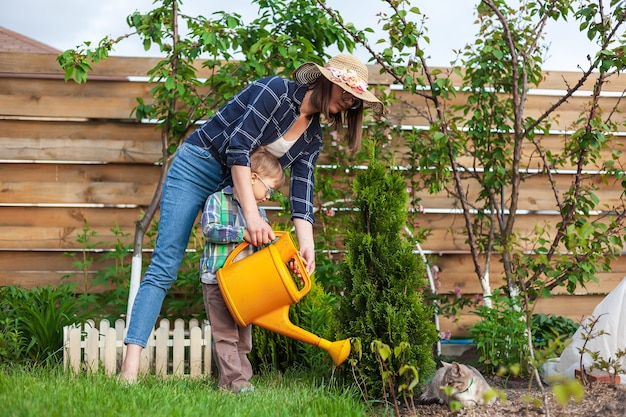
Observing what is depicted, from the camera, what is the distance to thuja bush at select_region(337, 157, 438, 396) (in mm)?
2945

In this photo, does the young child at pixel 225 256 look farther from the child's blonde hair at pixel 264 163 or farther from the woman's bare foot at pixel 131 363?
the woman's bare foot at pixel 131 363

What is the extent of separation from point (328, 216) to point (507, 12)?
5.49 feet

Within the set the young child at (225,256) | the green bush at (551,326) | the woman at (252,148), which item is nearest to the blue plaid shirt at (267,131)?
the woman at (252,148)

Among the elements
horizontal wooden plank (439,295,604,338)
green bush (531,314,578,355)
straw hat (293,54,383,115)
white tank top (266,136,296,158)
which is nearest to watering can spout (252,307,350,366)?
white tank top (266,136,296,158)

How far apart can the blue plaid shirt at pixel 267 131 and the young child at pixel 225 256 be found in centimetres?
12

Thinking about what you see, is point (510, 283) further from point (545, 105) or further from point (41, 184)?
point (41, 184)

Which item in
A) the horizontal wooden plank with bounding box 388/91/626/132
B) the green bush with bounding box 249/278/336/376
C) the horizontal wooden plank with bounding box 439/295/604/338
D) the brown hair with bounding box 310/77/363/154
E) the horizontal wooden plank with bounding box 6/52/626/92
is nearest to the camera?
the brown hair with bounding box 310/77/363/154

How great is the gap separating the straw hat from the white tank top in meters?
0.25

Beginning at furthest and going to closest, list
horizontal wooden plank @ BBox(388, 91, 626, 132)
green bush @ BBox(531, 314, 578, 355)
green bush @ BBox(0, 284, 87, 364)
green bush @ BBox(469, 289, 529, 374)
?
horizontal wooden plank @ BBox(388, 91, 626, 132) < green bush @ BBox(531, 314, 578, 355) < green bush @ BBox(0, 284, 87, 364) < green bush @ BBox(469, 289, 529, 374)

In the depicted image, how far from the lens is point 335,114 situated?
2.96 m

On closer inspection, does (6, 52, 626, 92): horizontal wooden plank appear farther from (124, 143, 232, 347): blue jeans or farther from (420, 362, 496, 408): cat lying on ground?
(420, 362, 496, 408): cat lying on ground

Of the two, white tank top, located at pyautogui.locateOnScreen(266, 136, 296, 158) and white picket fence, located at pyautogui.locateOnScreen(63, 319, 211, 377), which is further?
white picket fence, located at pyautogui.locateOnScreen(63, 319, 211, 377)

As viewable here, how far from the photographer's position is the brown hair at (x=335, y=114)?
2828mm

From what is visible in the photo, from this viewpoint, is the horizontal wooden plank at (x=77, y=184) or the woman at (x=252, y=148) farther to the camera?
the horizontal wooden plank at (x=77, y=184)
